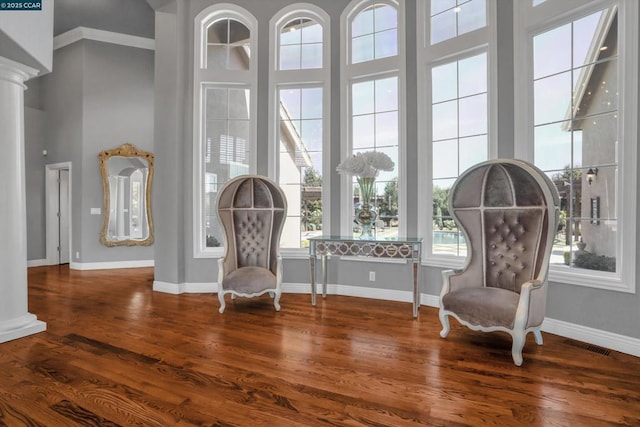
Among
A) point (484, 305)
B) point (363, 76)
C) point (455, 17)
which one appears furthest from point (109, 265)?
point (455, 17)

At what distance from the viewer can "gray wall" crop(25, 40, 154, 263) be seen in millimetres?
6695

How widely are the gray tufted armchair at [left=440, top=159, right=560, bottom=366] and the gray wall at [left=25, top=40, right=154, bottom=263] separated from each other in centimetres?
627

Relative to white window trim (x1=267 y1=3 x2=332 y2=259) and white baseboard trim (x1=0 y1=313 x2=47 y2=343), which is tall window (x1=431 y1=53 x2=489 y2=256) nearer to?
white window trim (x1=267 y1=3 x2=332 y2=259)

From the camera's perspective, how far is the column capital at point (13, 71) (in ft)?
9.45

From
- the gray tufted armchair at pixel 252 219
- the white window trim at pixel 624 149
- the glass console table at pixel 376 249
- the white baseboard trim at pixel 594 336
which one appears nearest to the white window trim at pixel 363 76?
the glass console table at pixel 376 249

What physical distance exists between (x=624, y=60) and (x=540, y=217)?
1347mm

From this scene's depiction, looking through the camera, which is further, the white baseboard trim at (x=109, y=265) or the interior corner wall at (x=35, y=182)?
the interior corner wall at (x=35, y=182)

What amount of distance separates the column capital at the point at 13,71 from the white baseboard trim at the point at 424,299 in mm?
2731

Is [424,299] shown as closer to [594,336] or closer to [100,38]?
[594,336]

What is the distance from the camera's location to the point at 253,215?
13.9 ft

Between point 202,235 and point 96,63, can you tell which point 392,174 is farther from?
point 96,63

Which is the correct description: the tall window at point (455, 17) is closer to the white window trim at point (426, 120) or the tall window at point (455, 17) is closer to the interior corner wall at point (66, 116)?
the white window trim at point (426, 120)

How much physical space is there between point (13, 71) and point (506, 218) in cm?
437

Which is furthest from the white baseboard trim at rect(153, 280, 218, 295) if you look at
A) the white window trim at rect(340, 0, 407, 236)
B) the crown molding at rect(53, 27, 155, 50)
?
the crown molding at rect(53, 27, 155, 50)
